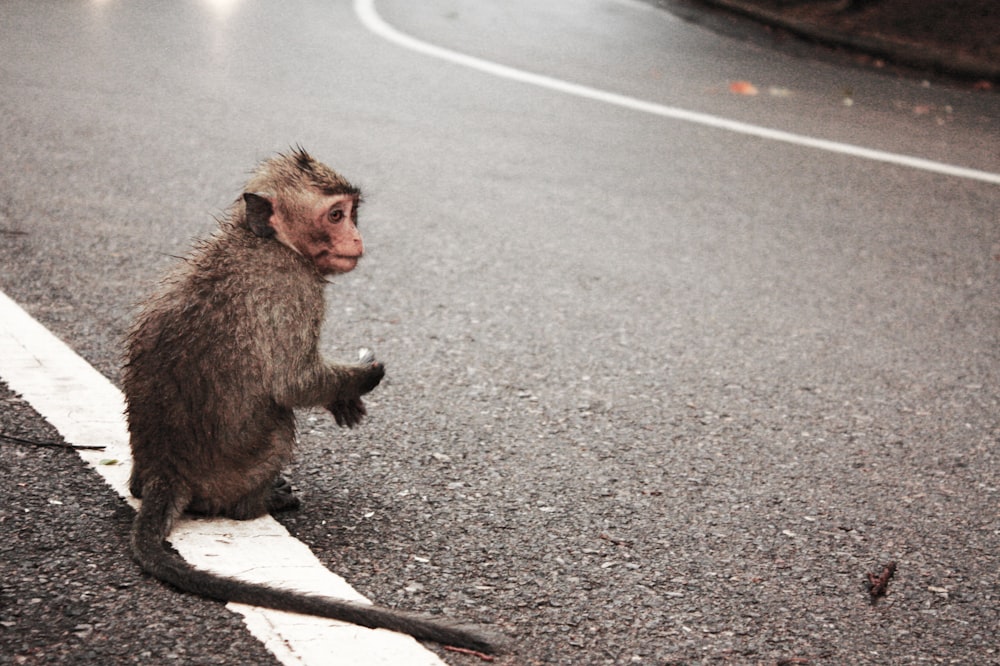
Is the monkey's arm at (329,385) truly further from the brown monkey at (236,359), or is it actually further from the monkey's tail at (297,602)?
the monkey's tail at (297,602)

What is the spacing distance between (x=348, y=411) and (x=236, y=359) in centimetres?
47

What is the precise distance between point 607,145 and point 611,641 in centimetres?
529

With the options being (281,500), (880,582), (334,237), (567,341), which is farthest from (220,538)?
(567,341)

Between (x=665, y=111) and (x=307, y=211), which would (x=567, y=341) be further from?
(x=665, y=111)

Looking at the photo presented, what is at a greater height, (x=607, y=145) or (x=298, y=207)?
(x=298, y=207)

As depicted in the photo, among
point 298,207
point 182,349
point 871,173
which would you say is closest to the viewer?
point 182,349

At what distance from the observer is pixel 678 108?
28.4 ft

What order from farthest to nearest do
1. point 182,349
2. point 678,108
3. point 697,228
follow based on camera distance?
point 678,108
point 697,228
point 182,349

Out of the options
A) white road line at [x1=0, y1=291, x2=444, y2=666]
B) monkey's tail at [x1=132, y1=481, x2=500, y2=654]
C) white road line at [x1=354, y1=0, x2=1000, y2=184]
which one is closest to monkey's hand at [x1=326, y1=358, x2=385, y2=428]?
white road line at [x1=0, y1=291, x2=444, y2=666]

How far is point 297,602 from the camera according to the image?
254 centimetres

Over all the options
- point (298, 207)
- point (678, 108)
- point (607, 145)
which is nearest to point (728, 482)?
point (298, 207)

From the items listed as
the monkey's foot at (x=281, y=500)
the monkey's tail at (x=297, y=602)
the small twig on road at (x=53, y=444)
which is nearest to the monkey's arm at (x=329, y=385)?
the monkey's foot at (x=281, y=500)

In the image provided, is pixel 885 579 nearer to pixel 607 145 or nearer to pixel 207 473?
pixel 207 473

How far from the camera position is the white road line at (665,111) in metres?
7.68
